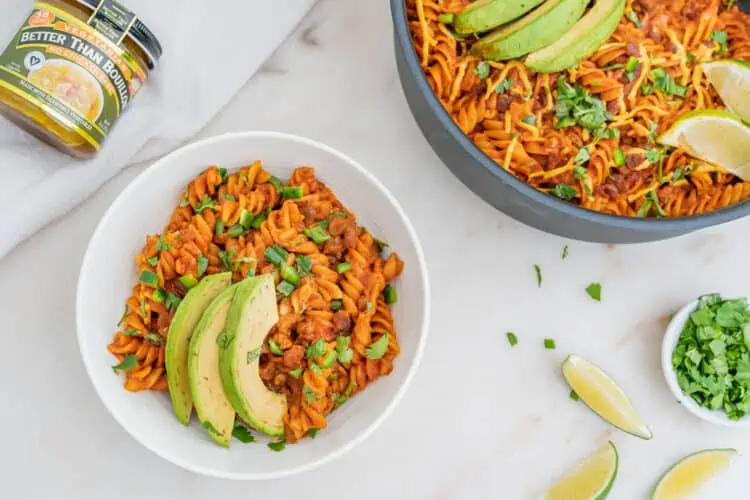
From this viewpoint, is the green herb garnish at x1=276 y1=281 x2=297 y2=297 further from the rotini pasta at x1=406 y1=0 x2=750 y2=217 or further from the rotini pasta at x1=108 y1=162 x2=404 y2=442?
the rotini pasta at x1=406 y1=0 x2=750 y2=217

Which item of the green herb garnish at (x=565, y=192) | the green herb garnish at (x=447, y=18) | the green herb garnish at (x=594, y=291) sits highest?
the green herb garnish at (x=447, y=18)

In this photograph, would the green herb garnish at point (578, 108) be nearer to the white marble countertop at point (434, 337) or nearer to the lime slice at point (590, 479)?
the white marble countertop at point (434, 337)

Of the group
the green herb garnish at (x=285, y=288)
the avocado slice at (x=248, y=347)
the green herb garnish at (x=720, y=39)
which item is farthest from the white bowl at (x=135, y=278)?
the green herb garnish at (x=720, y=39)

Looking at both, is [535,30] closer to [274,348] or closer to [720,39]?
[720,39]

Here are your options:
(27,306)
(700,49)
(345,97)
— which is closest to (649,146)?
(700,49)

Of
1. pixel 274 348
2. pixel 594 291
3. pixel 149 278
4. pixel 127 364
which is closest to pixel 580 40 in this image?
pixel 594 291
